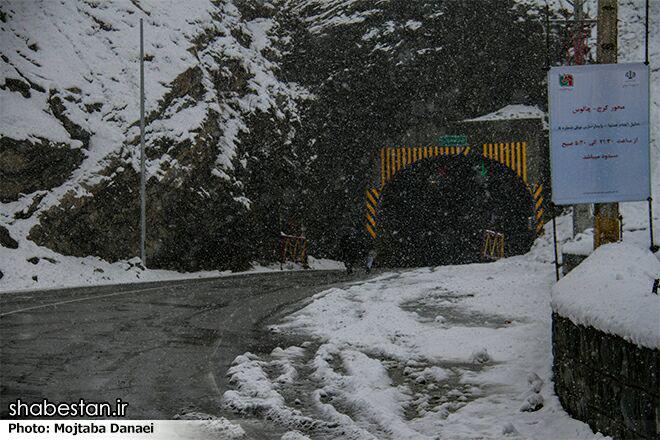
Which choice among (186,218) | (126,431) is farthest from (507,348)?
(186,218)

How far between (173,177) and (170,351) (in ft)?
59.7

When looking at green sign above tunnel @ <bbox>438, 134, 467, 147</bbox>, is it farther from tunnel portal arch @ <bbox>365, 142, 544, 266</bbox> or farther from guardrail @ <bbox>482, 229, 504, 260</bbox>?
guardrail @ <bbox>482, 229, 504, 260</bbox>

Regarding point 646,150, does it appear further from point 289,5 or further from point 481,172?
point 289,5

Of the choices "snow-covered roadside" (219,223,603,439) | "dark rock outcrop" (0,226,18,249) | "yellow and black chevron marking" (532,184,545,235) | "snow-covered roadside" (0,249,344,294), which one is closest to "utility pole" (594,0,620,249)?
"snow-covered roadside" (219,223,603,439)

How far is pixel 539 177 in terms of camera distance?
30.4 metres

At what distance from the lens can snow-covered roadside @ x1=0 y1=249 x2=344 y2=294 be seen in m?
20.7

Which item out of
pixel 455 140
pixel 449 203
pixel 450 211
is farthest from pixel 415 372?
pixel 450 211

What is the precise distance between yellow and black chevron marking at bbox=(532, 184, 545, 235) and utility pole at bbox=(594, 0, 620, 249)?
22118 millimetres

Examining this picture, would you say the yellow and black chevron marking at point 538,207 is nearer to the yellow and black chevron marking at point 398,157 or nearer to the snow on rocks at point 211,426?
the yellow and black chevron marking at point 398,157

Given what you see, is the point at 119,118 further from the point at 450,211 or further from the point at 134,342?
the point at 450,211

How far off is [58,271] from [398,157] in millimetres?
16300

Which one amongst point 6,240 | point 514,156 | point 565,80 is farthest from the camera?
point 514,156

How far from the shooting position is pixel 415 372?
8.34 m

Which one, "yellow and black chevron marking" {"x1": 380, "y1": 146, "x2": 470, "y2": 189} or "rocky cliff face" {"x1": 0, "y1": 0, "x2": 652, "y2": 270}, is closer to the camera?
"rocky cliff face" {"x1": 0, "y1": 0, "x2": 652, "y2": 270}
